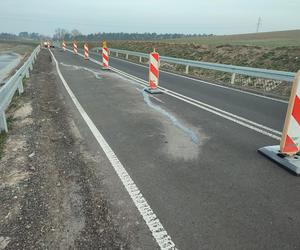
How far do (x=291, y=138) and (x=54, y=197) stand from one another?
3.77m

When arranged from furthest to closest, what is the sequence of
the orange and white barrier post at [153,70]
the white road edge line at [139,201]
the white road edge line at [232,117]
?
the orange and white barrier post at [153,70] → the white road edge line at [232,117] → the white road edge line at [139,201]

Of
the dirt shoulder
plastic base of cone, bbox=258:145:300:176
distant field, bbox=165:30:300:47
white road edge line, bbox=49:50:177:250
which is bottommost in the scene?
the dirt shoulder

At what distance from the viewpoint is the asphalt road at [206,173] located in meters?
2.95

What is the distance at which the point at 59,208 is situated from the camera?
3.35 metres

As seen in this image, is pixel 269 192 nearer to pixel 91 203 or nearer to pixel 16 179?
pixel 91 203

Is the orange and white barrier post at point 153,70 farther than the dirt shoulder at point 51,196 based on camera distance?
Yes

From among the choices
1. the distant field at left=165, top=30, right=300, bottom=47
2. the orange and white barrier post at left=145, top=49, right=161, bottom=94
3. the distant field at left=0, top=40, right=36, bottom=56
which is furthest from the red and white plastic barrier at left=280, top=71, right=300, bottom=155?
the distant field at left=0, top=40, right=36, bottom=56

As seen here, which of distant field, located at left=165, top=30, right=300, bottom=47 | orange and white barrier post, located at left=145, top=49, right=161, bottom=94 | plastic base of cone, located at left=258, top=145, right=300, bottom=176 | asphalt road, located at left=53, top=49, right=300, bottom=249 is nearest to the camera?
asphalt road, located at left=53, top=49, right=300, bottom=249

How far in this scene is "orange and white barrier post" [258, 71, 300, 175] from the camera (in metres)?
4.32

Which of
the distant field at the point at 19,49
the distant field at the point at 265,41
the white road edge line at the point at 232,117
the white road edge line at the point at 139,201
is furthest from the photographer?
the distant field at the point at 19,49

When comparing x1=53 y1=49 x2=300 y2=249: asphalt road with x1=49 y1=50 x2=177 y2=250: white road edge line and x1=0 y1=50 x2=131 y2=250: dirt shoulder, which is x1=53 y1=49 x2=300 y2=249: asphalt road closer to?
x1=49 y1=50 x2=177 y2=250: white road edge line

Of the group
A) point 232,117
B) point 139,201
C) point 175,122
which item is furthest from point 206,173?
point 232,117

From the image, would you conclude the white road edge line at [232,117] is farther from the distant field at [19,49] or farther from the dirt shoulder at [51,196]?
the distant field at [19,49]

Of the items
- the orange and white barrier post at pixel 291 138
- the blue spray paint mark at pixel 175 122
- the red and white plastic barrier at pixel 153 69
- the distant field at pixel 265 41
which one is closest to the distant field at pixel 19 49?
the distant field at pixel 265 41
